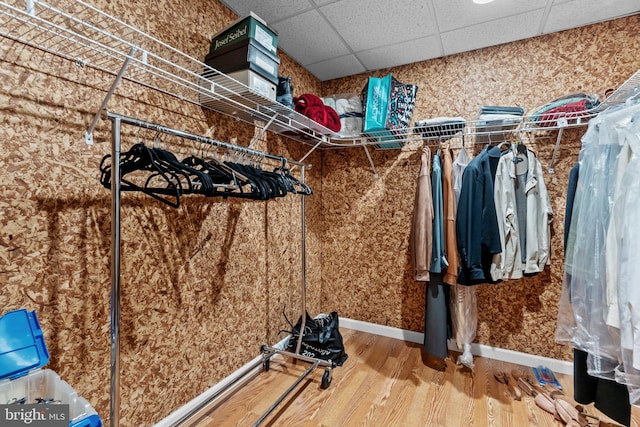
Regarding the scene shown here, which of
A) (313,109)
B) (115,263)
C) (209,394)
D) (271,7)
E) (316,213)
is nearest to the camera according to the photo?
(115,263)

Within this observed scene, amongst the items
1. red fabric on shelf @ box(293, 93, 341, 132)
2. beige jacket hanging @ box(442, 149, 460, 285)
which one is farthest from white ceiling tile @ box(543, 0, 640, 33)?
red fabric on shelf @ box(293, 93, 341, 132)

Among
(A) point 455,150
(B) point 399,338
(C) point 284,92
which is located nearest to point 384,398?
(B) point 399,338

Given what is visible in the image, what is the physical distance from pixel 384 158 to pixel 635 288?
1.85 meters

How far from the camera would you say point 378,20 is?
1938mm

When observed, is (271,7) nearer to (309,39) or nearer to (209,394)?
(309,39)

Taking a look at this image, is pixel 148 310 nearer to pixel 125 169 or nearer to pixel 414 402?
pixel 125 169

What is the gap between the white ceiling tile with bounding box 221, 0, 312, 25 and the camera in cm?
178

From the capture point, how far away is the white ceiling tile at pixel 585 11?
69.9 inches

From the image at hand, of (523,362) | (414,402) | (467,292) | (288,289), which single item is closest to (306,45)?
(288,289)

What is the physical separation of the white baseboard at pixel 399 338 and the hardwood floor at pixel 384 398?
2.5 inches

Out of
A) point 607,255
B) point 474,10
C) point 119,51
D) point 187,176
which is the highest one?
point 474,10

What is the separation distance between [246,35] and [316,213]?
1657mm

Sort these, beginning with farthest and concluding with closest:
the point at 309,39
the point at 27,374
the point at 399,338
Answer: the point at 399,338 < the point at 309,39 < the point at 27,374

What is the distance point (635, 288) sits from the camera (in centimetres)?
99
